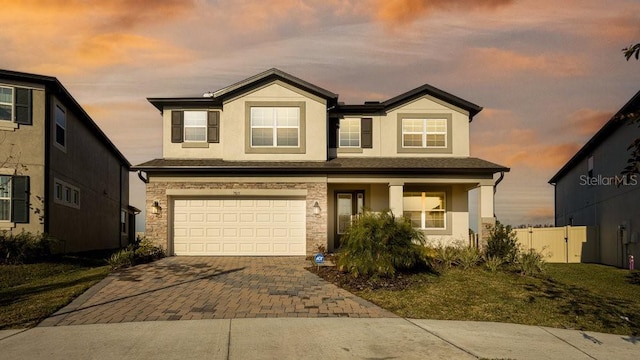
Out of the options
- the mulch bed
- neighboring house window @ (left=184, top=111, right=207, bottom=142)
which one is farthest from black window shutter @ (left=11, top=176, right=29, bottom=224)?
the mulch bed

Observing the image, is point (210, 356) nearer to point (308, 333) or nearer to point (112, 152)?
point (308, 333)

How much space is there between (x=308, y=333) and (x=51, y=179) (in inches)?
596

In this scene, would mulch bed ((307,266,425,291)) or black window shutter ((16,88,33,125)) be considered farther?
black window shutter ((16,88,33,125))

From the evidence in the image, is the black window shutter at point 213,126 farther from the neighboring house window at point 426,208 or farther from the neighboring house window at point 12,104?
the neighboring house window at point 426,208

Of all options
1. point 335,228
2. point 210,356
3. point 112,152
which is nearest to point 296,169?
point 335,228

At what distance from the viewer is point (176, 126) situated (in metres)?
Result: 21.6

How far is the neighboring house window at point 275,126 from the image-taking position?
69.5ft

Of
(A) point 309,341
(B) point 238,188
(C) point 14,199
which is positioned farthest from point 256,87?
(A) point 309,341

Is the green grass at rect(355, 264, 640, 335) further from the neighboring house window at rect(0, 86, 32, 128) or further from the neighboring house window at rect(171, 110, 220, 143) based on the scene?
the neighboring house window at rect(0, 86, 32, 128)

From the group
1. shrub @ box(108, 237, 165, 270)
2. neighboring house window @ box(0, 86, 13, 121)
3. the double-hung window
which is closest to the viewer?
shrub @ box(108, 237, 165, 270)

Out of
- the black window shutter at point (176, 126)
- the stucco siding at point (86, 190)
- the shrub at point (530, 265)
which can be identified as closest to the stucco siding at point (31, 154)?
the stucco siding at point (86, 190)

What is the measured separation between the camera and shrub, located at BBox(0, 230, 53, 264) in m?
17.0

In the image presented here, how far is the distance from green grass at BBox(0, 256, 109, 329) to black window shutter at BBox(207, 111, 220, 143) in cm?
652

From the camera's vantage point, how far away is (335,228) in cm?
2253
